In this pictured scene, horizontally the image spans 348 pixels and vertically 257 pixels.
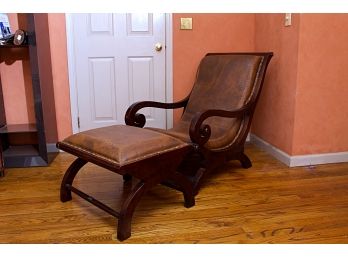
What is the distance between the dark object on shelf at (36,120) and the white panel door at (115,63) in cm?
24

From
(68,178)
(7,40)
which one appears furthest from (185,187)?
(7,40)

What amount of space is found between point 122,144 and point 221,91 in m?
1.10

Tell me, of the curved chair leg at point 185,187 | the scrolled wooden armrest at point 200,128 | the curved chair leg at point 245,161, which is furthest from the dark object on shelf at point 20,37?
the curved chair leg at point 245,161

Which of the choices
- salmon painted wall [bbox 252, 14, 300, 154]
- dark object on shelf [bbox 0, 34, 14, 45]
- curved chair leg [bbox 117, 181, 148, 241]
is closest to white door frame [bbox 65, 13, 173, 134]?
dark object on shelf [bbox 0, 34, 14, 45]

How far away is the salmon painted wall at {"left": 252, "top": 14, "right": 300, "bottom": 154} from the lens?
250 centimetres

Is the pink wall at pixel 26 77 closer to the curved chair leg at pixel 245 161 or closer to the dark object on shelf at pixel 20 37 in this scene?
the dark object on shelf at pixel 20 37

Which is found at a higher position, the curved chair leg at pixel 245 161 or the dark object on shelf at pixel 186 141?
the dark object on shelf at pixel 186 141

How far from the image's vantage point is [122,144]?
5.43 ft

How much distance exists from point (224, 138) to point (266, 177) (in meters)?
0.43

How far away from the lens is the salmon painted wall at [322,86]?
2.40m

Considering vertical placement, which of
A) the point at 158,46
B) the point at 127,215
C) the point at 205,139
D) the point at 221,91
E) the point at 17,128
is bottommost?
the point at 127,215

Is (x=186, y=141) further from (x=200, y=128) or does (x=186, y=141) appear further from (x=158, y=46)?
(x=158, y=46)
